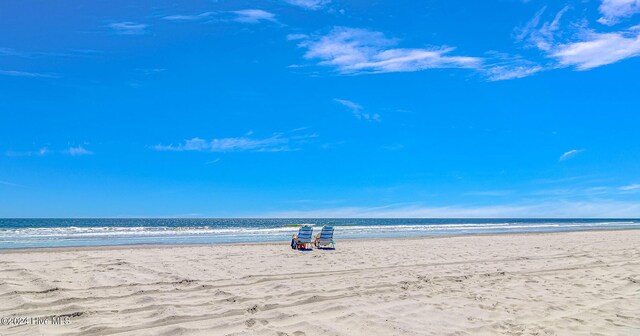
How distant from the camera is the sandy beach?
5488 millimetres

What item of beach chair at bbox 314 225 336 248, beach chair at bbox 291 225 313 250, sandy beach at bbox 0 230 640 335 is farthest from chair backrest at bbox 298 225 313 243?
sandy beach at bbox 0 230 640 335

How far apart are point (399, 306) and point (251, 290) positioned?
277cm

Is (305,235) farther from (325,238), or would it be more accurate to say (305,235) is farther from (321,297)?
(321,297)

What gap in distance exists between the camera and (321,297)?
23.3ft

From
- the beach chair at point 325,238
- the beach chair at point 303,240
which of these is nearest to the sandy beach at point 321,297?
the beach chair at point 303,240

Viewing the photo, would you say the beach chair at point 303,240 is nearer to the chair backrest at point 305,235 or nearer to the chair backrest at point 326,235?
the chair backrest at point 305,235

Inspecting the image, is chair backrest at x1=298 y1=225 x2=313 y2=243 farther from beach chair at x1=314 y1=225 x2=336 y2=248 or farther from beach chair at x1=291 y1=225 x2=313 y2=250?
beach chair at x1=314 y1=225 x2=336 y2=248

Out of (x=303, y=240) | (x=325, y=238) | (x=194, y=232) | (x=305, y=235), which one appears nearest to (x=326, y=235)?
(x=325, y=238)

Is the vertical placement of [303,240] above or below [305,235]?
below

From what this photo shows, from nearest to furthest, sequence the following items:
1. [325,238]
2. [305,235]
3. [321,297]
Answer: [321,297] < [305,235] < [325,238]

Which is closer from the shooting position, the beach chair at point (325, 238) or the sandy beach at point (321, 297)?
the sandy beach at point (321, 297)

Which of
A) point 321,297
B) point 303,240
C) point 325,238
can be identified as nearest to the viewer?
point 321,297

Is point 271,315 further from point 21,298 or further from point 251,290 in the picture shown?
point 21,298

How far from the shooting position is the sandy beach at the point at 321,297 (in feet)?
18.0
